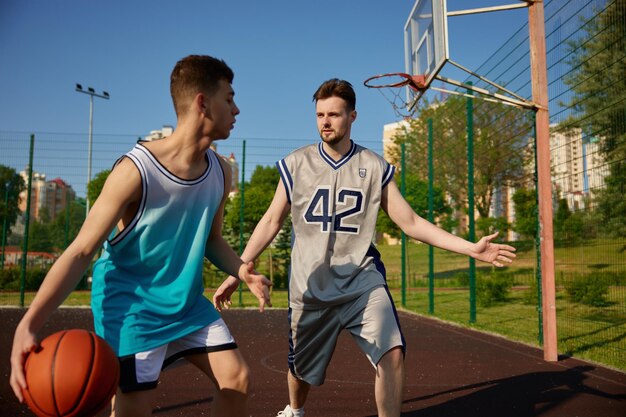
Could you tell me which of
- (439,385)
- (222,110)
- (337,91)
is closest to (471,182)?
(439,385)

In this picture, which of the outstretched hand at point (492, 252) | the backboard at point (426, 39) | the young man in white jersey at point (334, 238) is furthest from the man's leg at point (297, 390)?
the backboard at point (426, 39)

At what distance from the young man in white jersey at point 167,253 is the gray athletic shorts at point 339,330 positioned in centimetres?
114

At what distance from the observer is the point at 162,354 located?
261cm

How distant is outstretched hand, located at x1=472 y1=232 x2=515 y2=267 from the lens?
340 centimetres

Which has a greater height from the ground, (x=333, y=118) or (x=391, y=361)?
(x=333, y=118)

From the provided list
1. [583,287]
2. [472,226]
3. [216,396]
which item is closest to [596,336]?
[583,287]

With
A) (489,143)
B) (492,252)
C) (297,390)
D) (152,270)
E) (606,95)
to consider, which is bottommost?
(297,390)

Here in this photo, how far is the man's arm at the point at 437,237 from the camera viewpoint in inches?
136

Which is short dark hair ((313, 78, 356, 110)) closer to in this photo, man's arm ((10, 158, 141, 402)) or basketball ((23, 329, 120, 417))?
man's arm ((10, 158, 141, 402))

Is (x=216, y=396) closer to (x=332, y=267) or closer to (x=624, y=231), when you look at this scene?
(x=332, y=267)

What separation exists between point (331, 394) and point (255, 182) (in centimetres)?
4654

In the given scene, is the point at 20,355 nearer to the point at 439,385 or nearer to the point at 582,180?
the point at 439,385

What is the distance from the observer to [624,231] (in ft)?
22.0

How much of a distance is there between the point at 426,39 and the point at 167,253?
280 inches
